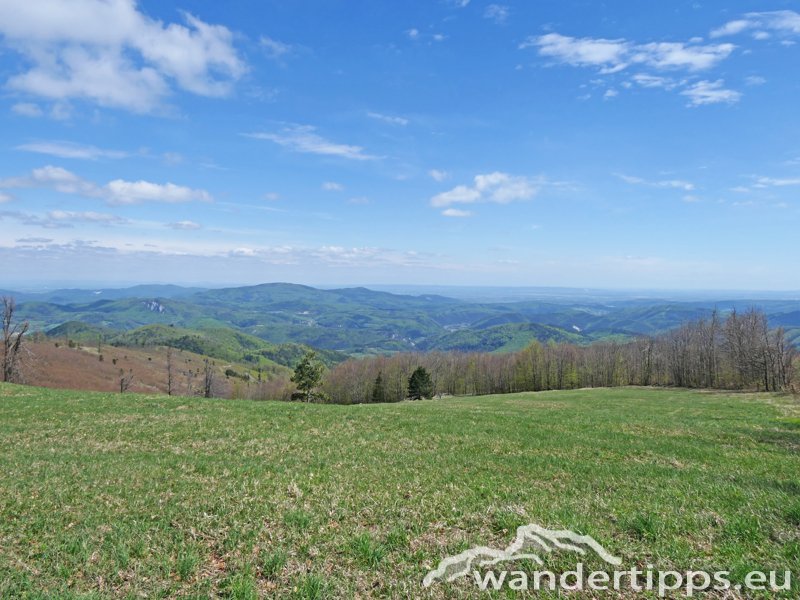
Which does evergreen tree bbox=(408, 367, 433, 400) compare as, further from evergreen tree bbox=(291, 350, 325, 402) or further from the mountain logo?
the mountain logo

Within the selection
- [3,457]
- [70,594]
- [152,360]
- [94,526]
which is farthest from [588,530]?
[152,360]

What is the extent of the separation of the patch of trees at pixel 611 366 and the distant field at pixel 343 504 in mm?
71511

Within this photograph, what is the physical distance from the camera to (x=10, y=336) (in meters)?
54.2

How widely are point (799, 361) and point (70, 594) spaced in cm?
10234

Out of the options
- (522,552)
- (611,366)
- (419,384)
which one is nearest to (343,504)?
(522,552)

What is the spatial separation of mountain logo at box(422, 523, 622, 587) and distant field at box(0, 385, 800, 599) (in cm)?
25

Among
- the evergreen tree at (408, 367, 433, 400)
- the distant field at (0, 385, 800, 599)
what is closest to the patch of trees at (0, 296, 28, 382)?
the distant field at (0, 385, 800, 599)

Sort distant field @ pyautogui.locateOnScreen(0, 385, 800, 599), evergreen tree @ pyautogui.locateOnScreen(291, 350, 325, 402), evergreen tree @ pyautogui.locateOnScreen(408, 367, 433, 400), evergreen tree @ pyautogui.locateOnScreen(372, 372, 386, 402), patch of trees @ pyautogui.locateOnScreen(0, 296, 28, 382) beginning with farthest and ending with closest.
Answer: evergreen tree @ pyautogui.locateOnScreen(372, 372, 386, 402) → evergreen tree @ pyautogui.locateOnScreen(408, 367, 433, 400) → evergreen tree @ pyautogui.locateOnScreen(291, 350, 325, 402) → patch of trees @ pyautogui.locateOnScreen(0, 296, 28, 382) → distant field @ pyautogui.locateOnScreen(0, 385, 800, 599)

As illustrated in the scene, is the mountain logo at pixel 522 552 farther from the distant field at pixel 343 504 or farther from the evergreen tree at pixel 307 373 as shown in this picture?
the evergreen tree at pixel 307 373

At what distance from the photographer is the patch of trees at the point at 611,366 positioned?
74250mm

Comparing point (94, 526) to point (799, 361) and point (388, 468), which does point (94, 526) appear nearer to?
point (388, 468)

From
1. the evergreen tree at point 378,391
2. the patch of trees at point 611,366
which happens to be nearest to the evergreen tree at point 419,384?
the patch of trees at point 611,366

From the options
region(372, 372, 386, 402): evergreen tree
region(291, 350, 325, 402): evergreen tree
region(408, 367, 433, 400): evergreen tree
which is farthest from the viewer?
region(372, 372, 386, 402): evergreen tree

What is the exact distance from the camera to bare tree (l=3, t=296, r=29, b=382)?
2103 inches
